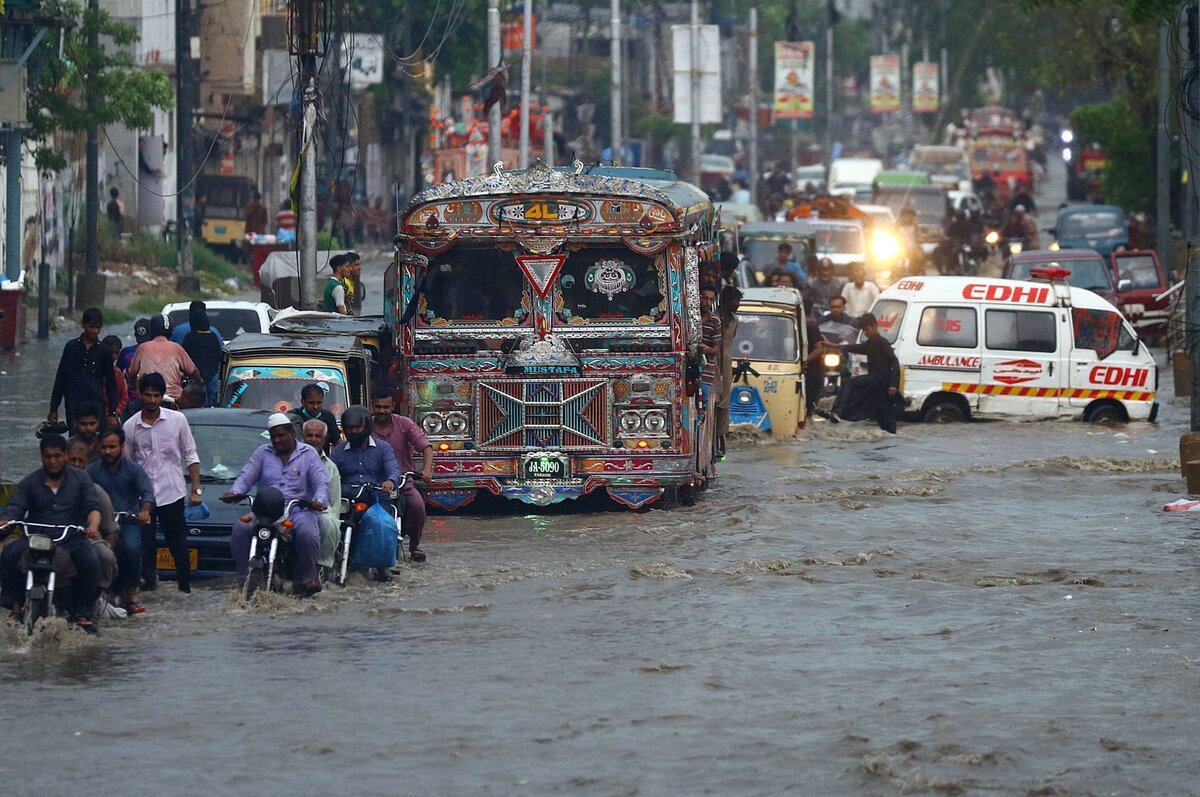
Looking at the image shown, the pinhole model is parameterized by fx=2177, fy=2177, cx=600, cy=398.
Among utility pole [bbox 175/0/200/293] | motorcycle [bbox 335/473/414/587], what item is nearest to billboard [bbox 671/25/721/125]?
utility pole [bbox 175/0/200/293]

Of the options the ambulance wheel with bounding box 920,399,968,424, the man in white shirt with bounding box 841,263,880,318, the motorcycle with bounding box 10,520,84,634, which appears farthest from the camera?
the man in white shirt with bounding box 841,263,880,318

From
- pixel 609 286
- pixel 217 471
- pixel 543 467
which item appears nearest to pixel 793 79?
pixel 609 286

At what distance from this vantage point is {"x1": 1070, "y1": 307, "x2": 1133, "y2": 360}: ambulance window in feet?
83.9

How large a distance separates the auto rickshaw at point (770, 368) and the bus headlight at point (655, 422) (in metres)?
6.03

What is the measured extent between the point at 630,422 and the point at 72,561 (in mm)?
6589

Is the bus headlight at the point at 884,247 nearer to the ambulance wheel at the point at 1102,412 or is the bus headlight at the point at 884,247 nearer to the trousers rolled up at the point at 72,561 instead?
the ambulance wheel at the point at 1102,412

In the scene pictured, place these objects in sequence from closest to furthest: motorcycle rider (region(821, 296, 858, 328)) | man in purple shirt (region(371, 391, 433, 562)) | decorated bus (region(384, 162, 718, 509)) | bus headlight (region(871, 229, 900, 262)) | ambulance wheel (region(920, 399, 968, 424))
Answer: man in purple shirt (region(371, 391, 433, 562)) → decorated bus (region(384, 162, 718, 509)) → ambulance wheel (region(920, 399, 968, 424)) → motorcycle rider (region(821, 296, 858, 328)) → bus headlight (region(871, 229, 900, 262))

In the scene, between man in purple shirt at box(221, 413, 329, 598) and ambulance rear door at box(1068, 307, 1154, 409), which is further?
ambulance rear door at box(1068, 307, 1154, 409)

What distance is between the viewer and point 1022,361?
25.6m

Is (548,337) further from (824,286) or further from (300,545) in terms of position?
(824,286)

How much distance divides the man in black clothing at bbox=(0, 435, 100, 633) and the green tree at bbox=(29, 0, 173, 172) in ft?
71.0

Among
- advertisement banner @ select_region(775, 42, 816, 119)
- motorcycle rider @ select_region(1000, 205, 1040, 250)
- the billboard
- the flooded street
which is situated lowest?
the flooded street

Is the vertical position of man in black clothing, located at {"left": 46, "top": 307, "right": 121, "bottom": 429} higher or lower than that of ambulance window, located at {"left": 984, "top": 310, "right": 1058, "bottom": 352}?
lower

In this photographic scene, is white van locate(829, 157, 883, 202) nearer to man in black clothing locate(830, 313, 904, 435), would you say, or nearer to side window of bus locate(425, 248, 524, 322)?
man in black clothing locate(830, 313, 904, 435)
